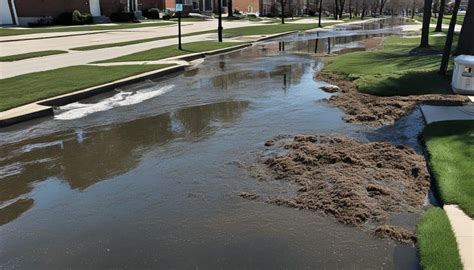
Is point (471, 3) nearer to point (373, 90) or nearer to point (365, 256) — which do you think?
point (373, 90)

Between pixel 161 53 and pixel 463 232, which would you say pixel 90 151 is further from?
pixel 161 53

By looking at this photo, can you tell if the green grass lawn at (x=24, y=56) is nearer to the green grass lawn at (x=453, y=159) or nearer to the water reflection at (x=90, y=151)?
the water reflection at (x=90, y=151)

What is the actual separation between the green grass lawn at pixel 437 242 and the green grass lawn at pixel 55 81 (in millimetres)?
9344

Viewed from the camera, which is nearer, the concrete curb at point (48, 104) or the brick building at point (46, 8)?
the concrete curb at point (48, 104)

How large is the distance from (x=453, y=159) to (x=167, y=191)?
4154 mm

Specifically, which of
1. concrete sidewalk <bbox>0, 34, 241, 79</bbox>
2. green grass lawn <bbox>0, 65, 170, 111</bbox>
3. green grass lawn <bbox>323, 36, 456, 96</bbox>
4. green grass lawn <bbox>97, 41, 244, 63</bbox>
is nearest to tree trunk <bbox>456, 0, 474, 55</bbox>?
green grass lawn <bbox>323, 36, 456, 96</bbox>

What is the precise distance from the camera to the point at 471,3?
14680 mm

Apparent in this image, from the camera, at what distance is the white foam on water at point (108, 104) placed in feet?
35.6

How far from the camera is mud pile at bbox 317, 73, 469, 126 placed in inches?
381

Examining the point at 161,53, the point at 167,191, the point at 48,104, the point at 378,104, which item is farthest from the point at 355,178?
the point at 161,53

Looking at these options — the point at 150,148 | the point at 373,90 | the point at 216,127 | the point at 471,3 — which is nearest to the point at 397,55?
the point at 471,3

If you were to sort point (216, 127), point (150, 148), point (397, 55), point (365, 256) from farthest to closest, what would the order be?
point (397, 55)
point (216, 127)
point (150, 148)
point (365, 256)

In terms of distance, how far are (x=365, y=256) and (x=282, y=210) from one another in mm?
1284

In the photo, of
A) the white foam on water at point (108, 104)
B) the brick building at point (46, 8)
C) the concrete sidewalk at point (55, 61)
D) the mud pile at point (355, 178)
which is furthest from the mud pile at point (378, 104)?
the brick building at point (46, 8)
